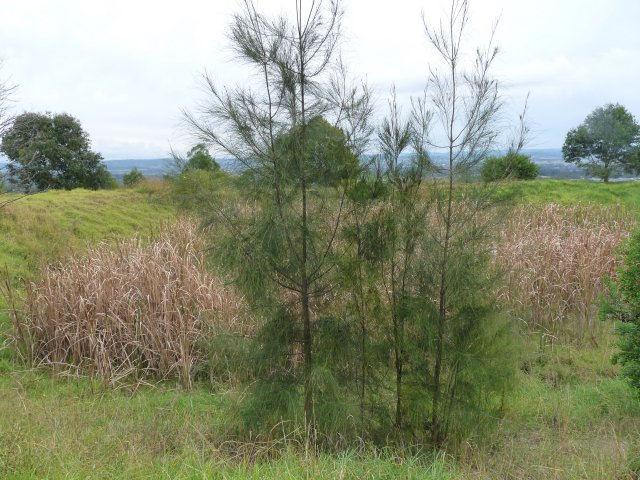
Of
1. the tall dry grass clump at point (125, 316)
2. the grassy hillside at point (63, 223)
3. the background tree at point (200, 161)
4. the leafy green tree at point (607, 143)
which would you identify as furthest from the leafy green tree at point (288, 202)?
the leafy green tree at point (607, 143)

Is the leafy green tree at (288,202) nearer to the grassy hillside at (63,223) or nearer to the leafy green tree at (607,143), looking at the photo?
the grassy hillside at (63,223)

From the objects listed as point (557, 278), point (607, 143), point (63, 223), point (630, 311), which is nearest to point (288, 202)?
point (630, 311)

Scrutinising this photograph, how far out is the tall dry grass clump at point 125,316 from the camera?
616 centimetres

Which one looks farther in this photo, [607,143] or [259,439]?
[607,143]

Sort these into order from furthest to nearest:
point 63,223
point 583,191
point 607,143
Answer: point 607,143
point 583,191
point 63,223

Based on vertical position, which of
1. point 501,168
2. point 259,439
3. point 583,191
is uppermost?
point 501,168

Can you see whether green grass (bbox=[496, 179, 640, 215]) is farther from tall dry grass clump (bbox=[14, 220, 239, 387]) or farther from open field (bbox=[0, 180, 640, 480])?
tall dry grass clump (bbox=[14, 220, 239, 387])

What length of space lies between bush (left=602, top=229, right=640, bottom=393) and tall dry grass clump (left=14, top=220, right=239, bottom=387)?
3.36 meters

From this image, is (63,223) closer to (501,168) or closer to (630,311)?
(501,168)

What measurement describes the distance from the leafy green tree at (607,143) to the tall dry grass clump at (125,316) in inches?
952

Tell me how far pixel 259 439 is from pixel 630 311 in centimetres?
288

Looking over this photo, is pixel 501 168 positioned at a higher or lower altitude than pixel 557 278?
higher

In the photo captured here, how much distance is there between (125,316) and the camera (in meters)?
6.53

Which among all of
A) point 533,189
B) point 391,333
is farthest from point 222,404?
point 533,189
